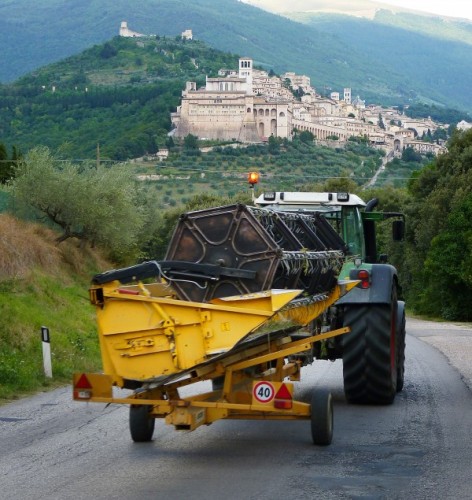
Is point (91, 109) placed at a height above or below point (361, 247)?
below

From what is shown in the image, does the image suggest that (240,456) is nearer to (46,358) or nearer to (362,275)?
(362,275)

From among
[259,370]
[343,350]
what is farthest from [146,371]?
[343,350]

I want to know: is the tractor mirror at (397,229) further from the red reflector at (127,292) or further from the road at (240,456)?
the red reflector at (127,292)

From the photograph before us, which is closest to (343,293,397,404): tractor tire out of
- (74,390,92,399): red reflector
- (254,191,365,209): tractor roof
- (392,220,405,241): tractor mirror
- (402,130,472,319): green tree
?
(254,191,365,209): tractor roof

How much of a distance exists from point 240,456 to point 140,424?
1.13 m

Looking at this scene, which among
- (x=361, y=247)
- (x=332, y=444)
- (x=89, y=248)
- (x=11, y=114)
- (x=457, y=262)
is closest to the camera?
(x=332, y=444)

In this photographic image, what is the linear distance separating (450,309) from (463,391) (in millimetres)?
41417

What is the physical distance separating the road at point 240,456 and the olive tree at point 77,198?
2188 cm

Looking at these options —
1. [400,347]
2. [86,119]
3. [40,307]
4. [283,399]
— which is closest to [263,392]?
[283,399]

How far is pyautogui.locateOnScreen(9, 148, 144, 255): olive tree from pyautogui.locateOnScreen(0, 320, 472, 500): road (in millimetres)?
21883

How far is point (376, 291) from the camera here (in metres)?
14.5

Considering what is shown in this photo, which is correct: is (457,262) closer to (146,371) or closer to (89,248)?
(89,248)

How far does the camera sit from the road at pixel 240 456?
9305mm

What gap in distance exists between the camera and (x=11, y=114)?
170250 mm
